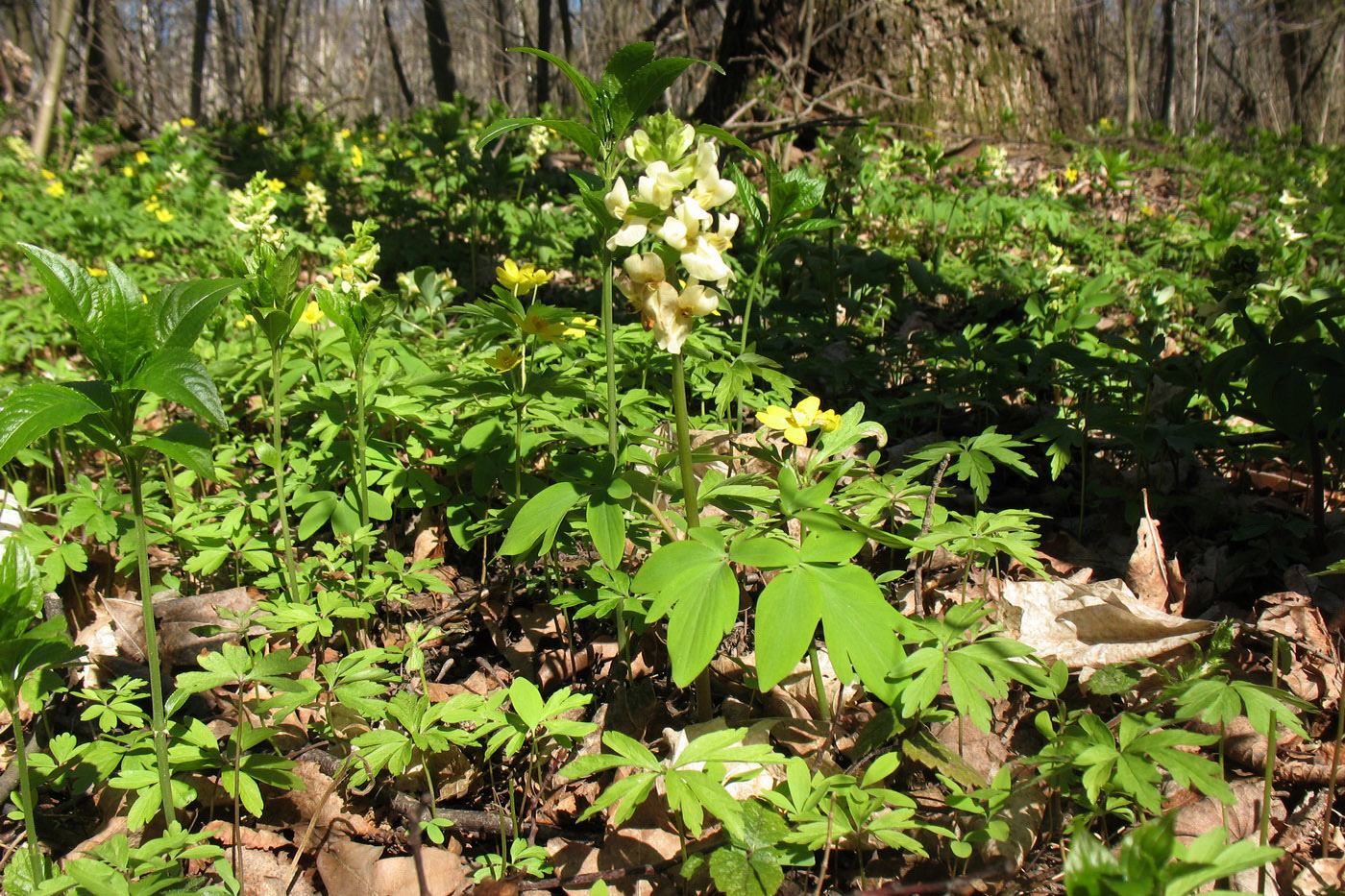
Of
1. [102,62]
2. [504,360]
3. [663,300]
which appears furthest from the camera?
[102,62]

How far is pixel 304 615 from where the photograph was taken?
69.3 inches

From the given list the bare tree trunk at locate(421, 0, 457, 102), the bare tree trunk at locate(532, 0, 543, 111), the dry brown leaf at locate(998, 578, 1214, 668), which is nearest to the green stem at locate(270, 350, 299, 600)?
the dry brown leaf at locate(998, 578, 1214, 668)

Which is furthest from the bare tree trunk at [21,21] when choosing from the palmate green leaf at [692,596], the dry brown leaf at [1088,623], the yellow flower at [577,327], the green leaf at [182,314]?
the dry brown leaf at [1088,623]

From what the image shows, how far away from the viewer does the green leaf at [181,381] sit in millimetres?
1088

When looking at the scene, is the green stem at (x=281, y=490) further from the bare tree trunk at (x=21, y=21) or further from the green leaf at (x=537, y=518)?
the bare tree trunk at (x=21, y=21)

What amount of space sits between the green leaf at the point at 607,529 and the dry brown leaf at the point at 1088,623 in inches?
39.2

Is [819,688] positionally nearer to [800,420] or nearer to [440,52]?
[800,420]

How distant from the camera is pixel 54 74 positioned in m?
7.84

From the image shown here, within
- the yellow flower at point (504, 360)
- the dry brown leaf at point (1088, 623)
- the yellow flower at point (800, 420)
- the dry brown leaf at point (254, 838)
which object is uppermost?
the yellow flower at point (504, 360)

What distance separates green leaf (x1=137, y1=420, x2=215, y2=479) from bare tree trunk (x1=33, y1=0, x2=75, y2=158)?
9.18 metres

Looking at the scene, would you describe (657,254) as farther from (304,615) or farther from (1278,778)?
(1278,778)

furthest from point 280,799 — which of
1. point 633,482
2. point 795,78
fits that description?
point 795,78

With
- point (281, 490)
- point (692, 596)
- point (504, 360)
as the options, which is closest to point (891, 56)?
point (504, 360)

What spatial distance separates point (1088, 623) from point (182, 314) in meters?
2.04
